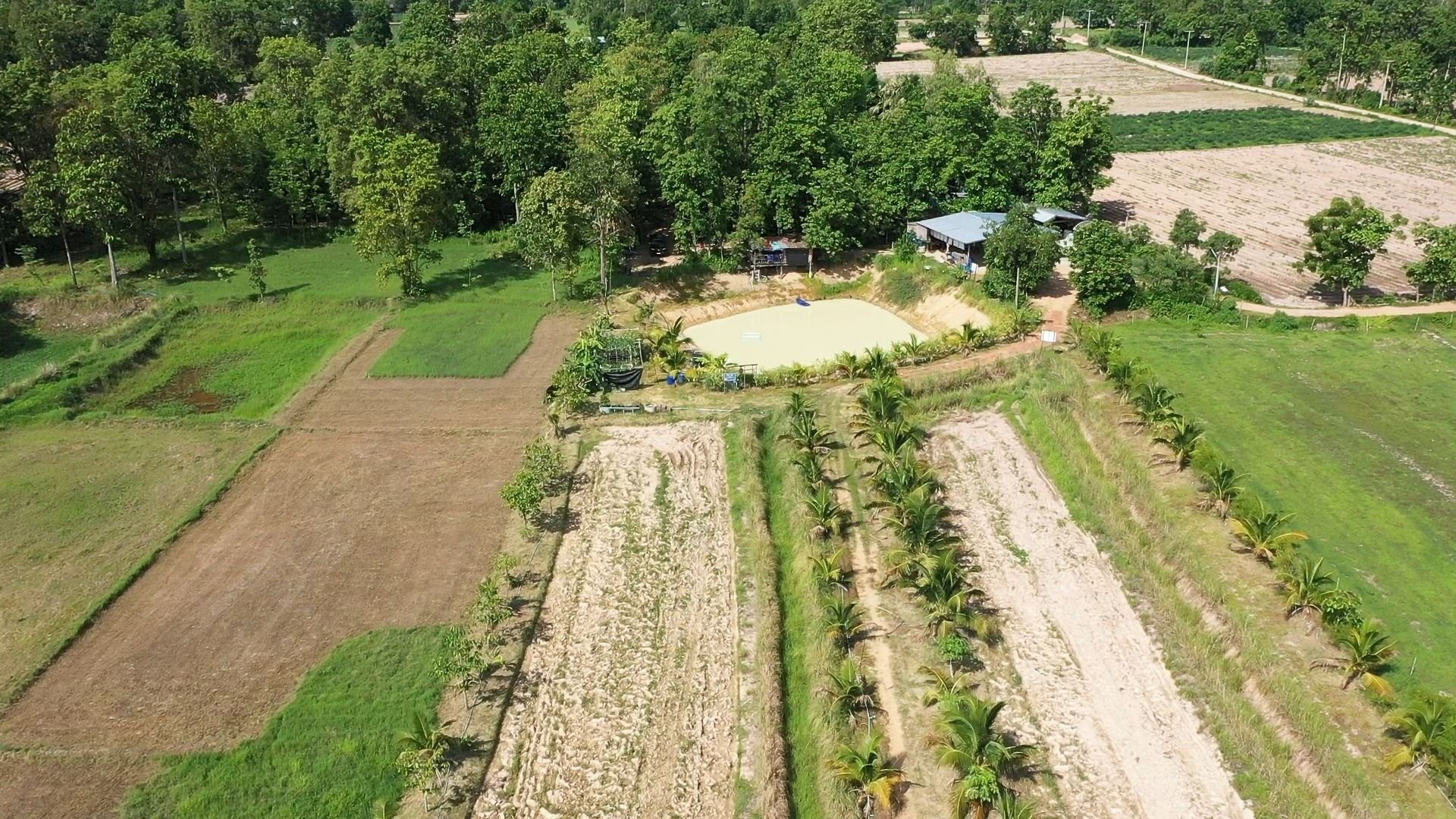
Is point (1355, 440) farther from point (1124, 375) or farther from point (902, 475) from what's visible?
point (902, 475)

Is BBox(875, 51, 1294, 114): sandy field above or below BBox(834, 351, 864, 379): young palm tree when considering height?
above

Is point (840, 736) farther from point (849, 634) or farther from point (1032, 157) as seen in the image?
point (1032, 157)

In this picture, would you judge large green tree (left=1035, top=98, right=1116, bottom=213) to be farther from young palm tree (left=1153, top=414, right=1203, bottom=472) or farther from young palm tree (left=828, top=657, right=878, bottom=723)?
young palm tree (left=828, top=657, right=878, bottom=723)

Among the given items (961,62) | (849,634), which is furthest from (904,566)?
(961,62)

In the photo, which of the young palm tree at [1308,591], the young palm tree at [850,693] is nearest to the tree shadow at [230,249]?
the young palm tree at [850,693]

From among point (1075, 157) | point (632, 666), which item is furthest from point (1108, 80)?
point (632, 666)

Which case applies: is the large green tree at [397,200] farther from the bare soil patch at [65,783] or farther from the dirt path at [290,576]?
the bare soil patch at [65,783]

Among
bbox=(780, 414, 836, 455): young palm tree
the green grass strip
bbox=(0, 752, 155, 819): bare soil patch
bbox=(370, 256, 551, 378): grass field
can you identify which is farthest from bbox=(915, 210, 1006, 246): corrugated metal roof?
bbox=(0, 752, 155, 819): bare soil patch
